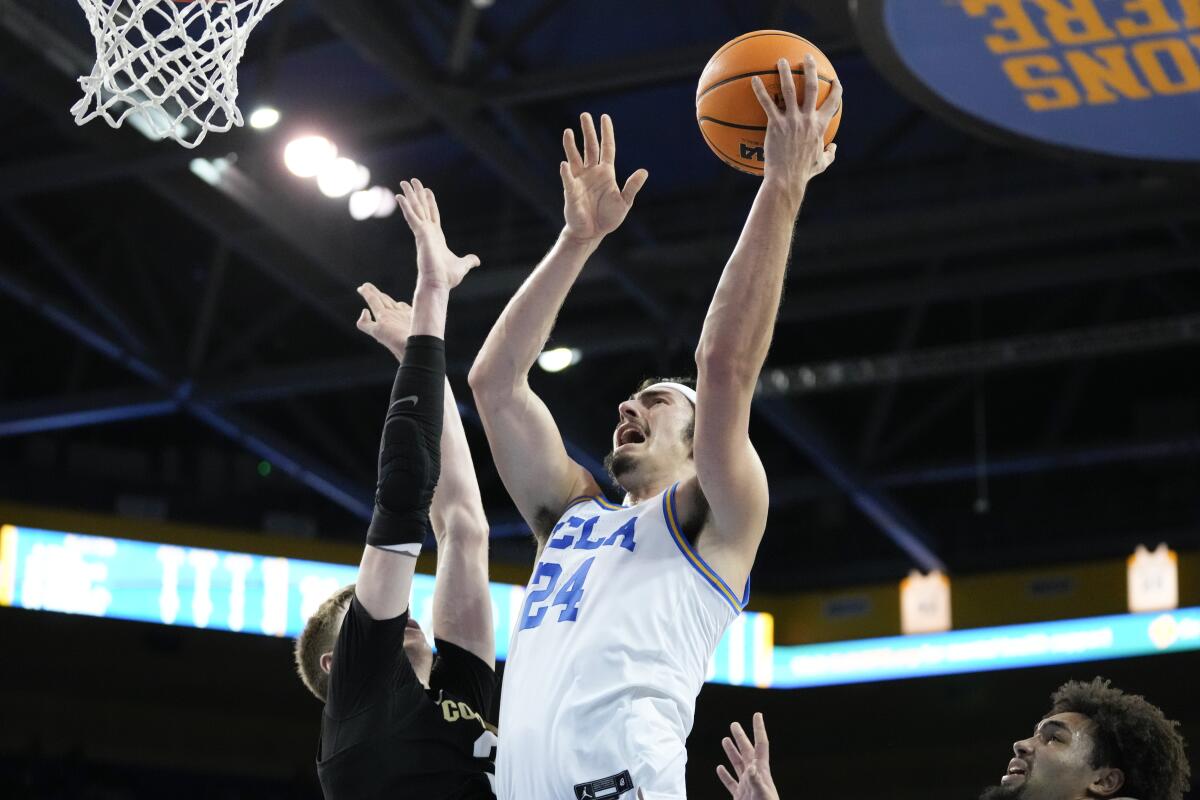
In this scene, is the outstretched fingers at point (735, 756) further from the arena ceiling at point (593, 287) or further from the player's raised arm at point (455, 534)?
the arena ceiling at point (593, 287)

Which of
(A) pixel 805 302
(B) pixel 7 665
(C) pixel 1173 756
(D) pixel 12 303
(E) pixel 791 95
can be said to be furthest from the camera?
(B) pixel 7 665

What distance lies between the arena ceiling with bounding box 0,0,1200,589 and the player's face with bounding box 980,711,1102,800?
12.6ft

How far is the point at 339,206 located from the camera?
418 inches

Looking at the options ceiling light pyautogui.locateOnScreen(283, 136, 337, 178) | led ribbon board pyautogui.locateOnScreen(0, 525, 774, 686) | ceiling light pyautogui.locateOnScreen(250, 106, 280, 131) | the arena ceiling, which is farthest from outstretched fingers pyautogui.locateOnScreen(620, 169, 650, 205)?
led ribbon board pyautogui.locateOnScreen(0, 525, 774, 686)

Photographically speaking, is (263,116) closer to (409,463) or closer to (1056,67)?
(1056,67)

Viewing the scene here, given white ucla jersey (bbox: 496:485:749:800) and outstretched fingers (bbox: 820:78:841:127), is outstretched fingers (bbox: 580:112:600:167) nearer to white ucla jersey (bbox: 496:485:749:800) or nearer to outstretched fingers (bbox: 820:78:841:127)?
outstretched fingers (bbox: 820:78:841:127)

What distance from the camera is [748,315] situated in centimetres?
356

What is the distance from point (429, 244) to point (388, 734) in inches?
46.7

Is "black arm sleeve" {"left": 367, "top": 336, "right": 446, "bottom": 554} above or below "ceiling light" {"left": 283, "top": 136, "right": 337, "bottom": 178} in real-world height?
below

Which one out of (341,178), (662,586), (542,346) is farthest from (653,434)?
(341,178)

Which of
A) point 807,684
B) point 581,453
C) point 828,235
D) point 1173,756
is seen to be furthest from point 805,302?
point 1173,756

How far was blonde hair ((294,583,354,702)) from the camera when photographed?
4441 mm

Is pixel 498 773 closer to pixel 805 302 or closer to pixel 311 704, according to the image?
pixel 805 302

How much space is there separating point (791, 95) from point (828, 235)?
6.76m
